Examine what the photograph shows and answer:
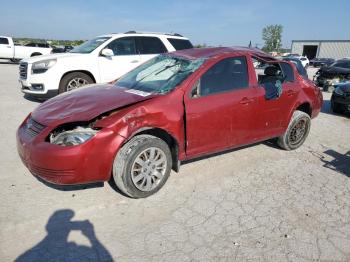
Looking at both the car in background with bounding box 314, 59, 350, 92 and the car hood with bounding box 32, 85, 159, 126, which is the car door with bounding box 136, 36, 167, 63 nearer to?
the car hood with bounding box 32, 85, 159, 126

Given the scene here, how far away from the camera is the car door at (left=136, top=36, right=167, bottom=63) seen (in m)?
9.11

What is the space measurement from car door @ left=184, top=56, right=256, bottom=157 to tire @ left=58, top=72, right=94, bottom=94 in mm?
4958

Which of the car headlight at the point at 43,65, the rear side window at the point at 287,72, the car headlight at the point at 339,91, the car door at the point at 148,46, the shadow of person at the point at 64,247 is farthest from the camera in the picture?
the car door at the point at 148,46

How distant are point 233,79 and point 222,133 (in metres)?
0.78

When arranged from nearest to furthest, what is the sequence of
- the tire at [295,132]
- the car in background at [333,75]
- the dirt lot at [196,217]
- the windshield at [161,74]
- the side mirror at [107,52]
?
the dirt lot at [196,217] < the windshield at [161,74] < the tire at [295,132] < the side mirror at [107,52] < the car in background at [333,75]

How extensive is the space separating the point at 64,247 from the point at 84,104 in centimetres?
162

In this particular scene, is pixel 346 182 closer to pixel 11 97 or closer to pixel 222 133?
pixel 222 133

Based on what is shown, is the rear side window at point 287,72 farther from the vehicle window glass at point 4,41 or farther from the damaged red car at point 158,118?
the vehicle window glass at point 4,41

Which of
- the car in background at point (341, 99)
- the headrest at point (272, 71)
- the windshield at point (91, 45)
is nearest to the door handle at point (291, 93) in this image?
the headrest at point (272, 71)

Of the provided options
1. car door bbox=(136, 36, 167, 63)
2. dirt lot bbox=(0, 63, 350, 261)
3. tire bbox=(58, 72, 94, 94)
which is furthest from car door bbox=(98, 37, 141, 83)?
dirt lot bbox=(0, 63, 350, 261)

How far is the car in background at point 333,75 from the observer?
14360 mm

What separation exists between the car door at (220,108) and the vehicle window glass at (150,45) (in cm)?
498

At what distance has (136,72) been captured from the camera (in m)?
4.99

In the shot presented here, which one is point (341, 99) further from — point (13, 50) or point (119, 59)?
point (13, 50)
